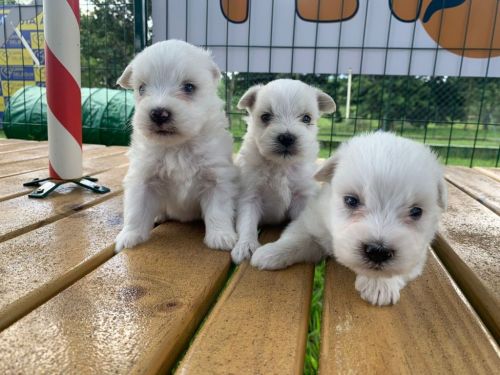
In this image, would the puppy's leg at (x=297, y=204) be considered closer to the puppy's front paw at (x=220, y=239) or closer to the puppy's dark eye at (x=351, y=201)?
the puppy's front paw at (x=220, y=239)

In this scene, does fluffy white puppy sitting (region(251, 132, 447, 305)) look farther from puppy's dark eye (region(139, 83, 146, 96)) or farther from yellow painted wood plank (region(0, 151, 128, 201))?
yellow painted wood plank (region(0, 151, 128, 201))

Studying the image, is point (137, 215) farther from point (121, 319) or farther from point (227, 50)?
point (227, 50)

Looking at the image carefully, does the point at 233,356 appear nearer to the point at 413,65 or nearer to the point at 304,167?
the point at 304,167

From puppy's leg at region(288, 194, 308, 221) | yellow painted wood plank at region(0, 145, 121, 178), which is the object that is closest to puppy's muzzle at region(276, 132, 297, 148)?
puppy's leg at region(288, 194, 308, 221)

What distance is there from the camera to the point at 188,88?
221 cm

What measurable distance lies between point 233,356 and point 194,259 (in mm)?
727

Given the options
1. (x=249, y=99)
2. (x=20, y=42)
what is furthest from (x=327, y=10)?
(x=20, y=42)

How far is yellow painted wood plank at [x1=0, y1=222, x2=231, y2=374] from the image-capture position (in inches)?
42.8

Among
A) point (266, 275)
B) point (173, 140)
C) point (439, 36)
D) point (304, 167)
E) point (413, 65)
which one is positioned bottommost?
point (266, 275)

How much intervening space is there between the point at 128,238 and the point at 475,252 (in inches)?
64.4

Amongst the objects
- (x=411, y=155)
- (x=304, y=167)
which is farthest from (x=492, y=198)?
(x=411, y=155)

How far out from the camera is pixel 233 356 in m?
1.14

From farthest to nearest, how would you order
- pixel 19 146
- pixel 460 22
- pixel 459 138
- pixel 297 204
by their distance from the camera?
pixel 459 138 → pixel 19 146 → pixel 460 22 → pixel 297 204

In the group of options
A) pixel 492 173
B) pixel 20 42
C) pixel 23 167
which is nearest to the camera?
pixel 23 167
